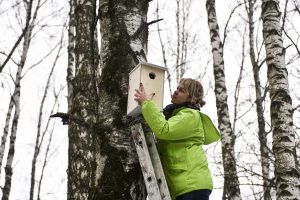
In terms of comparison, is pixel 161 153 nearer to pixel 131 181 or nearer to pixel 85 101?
pixel 131 181

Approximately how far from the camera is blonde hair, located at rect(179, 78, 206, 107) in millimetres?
3112

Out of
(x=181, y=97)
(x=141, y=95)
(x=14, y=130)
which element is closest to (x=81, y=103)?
(x=181, y=97)

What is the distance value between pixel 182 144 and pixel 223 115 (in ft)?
17.9

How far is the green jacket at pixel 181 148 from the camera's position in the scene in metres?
2.65

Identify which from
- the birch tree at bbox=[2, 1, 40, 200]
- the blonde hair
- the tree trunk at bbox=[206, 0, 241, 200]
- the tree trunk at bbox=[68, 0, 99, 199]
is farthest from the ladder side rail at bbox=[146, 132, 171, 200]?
the birch tree at bbox=[2, 1, 40, 200]

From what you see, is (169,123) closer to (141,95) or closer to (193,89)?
(141,95)

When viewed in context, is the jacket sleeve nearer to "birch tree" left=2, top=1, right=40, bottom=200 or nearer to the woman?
the woman

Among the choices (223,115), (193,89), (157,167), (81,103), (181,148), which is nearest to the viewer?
(157,167)

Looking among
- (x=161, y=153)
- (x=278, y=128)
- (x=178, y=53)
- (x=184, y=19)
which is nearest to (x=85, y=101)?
(x=278, y=128)

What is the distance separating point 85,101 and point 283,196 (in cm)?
305

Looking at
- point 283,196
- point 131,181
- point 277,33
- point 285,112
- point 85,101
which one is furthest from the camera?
point 85,101

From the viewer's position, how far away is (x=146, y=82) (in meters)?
2.82

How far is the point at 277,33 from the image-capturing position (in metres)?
5.27

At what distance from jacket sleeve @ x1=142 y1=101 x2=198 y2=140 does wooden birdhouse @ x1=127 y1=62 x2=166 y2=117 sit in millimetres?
84
